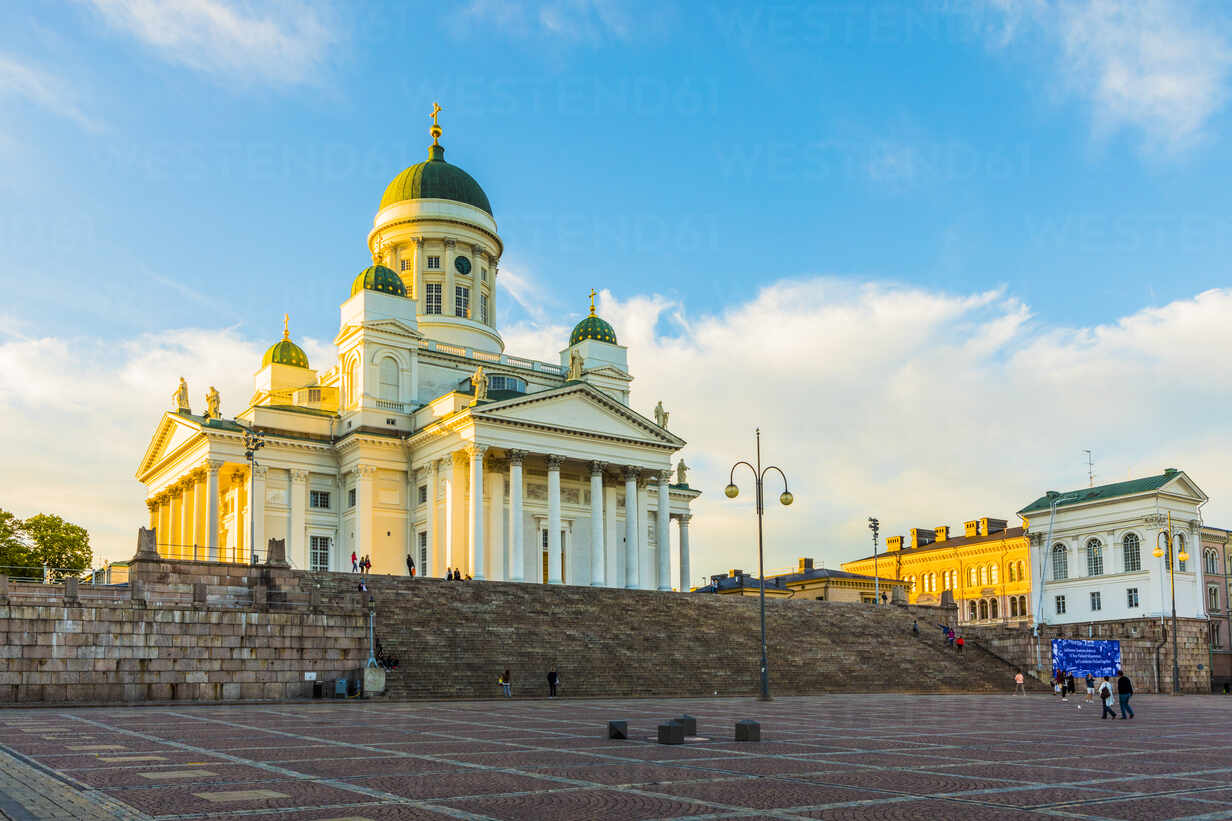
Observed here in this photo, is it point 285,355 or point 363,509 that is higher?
point 285,355

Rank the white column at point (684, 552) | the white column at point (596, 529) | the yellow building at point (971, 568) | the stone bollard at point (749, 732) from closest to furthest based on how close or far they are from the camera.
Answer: the stone bollard at point (749, 732) → the white column at point (596, 529) → the white column at point (684, 552) → the yellow building at point (971, 568)

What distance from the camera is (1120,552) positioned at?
7906 centimetres

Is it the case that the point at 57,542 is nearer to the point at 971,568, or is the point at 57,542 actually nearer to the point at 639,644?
the point at 639,644

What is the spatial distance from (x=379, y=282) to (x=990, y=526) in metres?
64.1

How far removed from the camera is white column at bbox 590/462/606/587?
62.2 meters

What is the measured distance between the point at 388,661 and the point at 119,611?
854 centimetres

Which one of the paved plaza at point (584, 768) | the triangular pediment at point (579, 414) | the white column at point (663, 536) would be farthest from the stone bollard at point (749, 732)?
the white column at point (663, 536)

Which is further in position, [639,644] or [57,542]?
[57,542]

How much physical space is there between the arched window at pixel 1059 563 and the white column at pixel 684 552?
27.0 meters

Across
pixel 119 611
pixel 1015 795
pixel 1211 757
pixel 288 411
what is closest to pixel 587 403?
pixel 288 411

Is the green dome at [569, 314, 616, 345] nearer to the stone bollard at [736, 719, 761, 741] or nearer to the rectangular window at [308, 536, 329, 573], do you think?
the rectangular window at [308, 536, 329, 573]

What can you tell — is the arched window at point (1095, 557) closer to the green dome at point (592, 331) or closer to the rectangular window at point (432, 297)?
the green dome at point (592, 331)

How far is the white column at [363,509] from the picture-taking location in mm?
62500

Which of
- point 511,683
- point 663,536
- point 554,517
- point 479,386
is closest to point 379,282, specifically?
point 479,386
